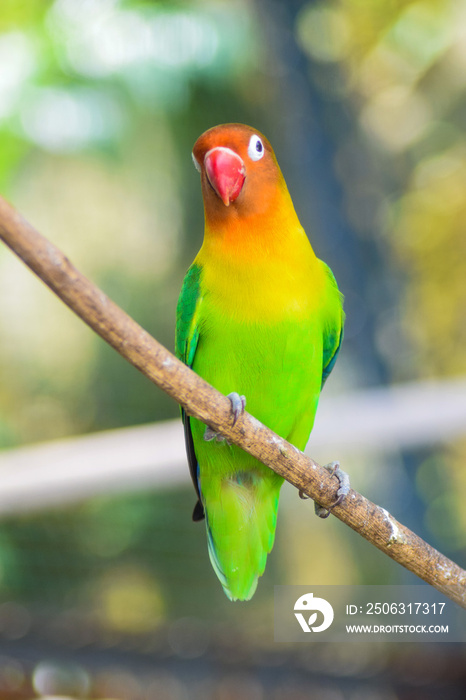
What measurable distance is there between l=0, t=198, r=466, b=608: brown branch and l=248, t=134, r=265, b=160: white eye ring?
1.17ft

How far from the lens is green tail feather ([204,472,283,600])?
3.39 feet

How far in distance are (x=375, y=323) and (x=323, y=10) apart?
3.62 ft

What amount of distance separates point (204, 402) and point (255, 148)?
387mm

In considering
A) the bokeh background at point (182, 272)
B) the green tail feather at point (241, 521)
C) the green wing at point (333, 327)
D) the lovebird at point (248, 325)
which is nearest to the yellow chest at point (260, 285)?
the lovebird at point (248, 325)

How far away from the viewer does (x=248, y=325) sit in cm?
88

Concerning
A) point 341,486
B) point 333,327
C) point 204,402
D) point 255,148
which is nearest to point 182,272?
point 333,327

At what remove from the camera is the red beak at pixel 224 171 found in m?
0.80

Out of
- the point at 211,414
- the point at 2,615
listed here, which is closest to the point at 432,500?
the point at 2,615

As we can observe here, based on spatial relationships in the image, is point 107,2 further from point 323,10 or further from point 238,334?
point 238,334

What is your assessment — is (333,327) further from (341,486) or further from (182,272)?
(182,272)

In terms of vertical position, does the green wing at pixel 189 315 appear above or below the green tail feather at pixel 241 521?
above

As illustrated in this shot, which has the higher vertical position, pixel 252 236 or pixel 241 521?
pixel 252 236

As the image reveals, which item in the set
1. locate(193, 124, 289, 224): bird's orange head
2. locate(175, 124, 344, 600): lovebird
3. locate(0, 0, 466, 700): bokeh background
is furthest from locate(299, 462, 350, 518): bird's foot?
locate(0, 0, 466, 700): bokeh background

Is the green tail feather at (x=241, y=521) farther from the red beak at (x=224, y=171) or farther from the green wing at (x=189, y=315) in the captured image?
the red beak at (x=224, y=171)
